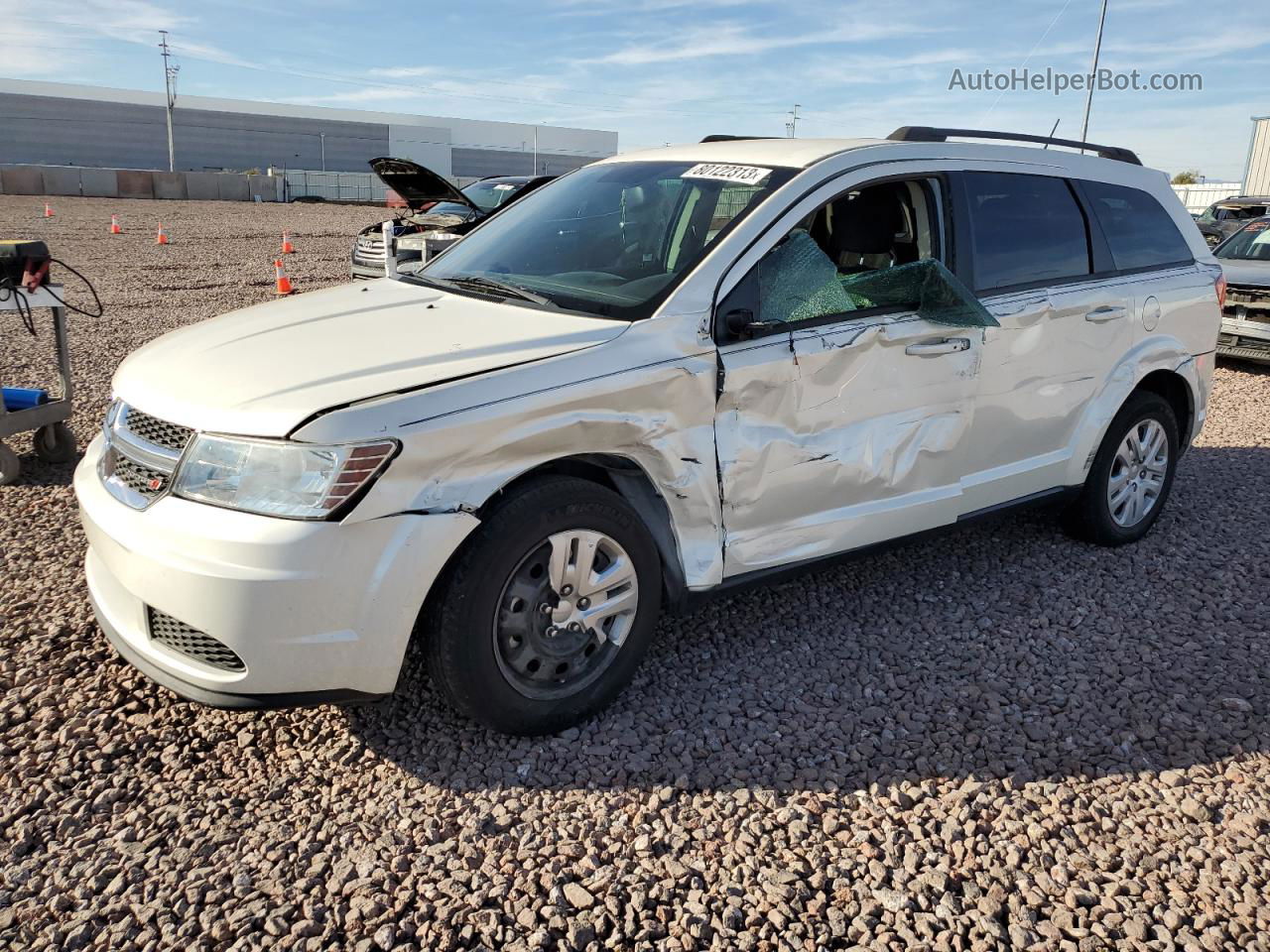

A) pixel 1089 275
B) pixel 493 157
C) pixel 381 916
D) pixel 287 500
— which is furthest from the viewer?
pixel 493 157

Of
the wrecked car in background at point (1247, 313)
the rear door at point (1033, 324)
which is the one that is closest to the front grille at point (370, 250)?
the wrecked car in background at point (1247, 313)

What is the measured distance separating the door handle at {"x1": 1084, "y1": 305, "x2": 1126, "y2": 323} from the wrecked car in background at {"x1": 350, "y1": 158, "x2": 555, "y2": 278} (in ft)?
26.8

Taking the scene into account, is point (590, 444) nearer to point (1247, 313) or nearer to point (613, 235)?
point (613, 235)

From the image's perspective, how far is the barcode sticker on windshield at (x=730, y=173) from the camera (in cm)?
385

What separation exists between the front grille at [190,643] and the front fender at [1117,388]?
3.75 metres

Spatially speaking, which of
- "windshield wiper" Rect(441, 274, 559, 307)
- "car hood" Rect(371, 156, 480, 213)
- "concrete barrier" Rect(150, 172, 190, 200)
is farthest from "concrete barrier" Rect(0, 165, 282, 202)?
"windshield wiper" Rect(441, 274, 559, 307)

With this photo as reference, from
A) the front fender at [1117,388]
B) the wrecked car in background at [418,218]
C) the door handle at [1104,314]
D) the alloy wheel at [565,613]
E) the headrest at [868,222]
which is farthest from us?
the wrecked car in background at [418,218]

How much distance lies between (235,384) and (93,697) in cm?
133

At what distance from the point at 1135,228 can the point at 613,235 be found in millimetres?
2774

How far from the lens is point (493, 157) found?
9431 centimetres

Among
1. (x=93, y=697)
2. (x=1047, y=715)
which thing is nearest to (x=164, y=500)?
(x=93, y=697)

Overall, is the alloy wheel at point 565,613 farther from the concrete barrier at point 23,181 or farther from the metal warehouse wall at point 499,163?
the metal warehouse wall at point 499,163

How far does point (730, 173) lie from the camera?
156 inches

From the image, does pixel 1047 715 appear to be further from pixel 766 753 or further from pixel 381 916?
pixel 381 916
